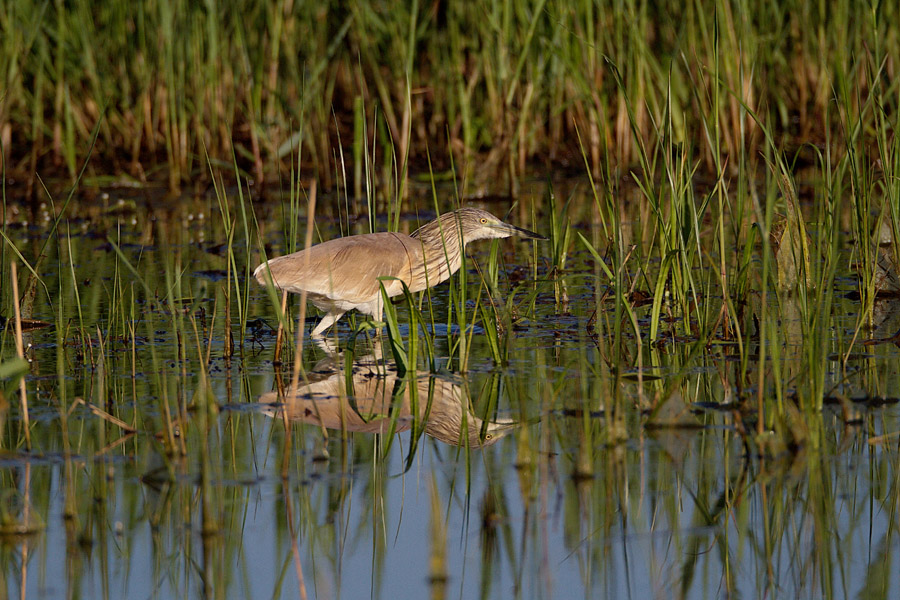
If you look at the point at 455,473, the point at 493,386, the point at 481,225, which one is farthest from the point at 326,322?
the point at 455,473

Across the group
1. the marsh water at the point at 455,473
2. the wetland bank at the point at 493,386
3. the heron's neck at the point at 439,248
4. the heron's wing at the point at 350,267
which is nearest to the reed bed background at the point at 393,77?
the wetland bank at the point at 493,386

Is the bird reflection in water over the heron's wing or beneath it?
beneath

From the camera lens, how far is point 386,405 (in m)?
4.58

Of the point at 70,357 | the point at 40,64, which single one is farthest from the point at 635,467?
the point at 40,64

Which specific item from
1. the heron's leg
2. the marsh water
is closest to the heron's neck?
the heron's leg

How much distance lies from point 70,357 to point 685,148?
2764 millimetres

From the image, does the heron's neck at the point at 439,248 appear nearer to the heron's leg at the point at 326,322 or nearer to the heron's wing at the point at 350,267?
the heron's wing at the point at 350,267

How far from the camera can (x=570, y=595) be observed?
302 centimetres

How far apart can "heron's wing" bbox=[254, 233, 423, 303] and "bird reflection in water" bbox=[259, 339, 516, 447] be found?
459 millimetres

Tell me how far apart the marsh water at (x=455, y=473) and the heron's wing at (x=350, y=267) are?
0.31 m

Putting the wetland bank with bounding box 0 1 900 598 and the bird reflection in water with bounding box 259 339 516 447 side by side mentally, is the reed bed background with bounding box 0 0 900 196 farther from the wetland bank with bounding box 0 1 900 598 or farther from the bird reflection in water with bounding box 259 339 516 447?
the bird reflection in water with bounding box 259 339 516 447

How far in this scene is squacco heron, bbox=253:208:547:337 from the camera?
5488 millimetres

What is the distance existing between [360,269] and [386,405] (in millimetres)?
1196

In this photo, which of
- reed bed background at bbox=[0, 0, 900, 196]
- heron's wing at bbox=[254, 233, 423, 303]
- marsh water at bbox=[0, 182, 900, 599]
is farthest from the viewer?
reed bed background at bbox=[0, 0, 900, 196]
